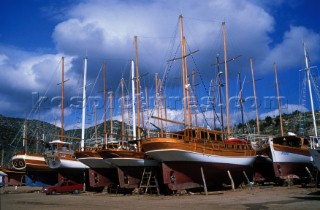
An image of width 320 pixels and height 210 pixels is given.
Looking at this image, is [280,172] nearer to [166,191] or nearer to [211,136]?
[211,136]

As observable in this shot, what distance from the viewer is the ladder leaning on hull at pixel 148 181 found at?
87.9ft

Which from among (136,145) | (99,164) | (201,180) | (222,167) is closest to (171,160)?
(201,180)

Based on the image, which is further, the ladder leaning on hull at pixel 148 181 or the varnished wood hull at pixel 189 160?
the ladder leaning on hull at pixel 148 181

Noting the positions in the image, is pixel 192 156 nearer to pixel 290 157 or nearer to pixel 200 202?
pixel 200 202

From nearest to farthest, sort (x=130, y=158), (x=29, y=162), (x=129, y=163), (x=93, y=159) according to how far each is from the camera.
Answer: (x=130, y=158), (x=129, y=163), (x=93, y=159), (x=29, y=162)

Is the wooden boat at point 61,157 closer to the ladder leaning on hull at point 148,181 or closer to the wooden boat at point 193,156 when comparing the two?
the ladder leaning on hull at point 148,181

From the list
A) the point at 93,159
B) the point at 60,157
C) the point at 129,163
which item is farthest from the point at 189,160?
the point at 60,157

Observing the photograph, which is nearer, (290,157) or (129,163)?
(129,163)

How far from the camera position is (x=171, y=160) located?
24.0 m

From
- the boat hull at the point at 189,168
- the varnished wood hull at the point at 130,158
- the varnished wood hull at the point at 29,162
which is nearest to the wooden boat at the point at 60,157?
the varnished wood hull at the point at 29,162

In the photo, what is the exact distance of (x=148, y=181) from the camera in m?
26.8

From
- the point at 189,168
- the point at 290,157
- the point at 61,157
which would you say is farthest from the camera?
the point at 61,157

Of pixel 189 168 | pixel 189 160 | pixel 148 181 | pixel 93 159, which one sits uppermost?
pixel 93 159

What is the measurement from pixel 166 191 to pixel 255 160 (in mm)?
10214
